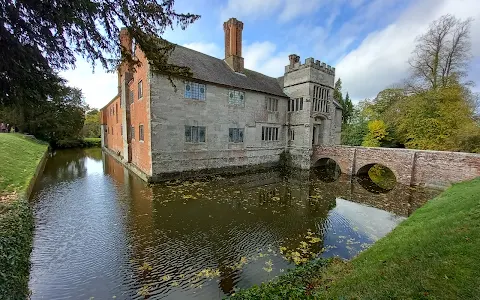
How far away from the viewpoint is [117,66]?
18.6 feet

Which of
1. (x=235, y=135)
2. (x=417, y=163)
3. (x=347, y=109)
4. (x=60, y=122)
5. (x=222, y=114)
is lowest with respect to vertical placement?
(x=417, y=163)

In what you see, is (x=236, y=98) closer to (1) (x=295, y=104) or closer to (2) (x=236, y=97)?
(2) (x=236, y=97)

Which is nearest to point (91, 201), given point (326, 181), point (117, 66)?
point (117, 66)

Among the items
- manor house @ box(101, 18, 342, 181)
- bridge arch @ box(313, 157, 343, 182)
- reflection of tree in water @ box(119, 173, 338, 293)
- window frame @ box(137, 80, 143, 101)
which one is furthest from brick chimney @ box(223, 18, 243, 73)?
reflection of tree in water @ box(119, 173, 338, 293)

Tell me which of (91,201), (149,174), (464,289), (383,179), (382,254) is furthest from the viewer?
(383,179)

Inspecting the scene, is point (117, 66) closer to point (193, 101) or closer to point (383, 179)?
point (193, 101)

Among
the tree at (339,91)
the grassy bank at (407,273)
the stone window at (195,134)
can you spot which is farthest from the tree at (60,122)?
the tree at (339,91)

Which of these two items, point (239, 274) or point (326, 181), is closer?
point (239, 274)

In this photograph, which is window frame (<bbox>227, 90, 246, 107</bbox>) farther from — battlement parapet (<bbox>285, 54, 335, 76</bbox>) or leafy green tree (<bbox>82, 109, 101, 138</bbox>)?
leafy green tree (<bbox>82, 109, 101, 138</bbox>)

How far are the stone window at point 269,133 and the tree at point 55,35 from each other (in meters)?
16.4

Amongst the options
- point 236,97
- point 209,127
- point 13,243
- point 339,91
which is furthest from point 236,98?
point 339,91

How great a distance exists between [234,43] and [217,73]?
473cm

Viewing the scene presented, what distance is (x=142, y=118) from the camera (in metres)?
16.7

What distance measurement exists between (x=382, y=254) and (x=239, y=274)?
3558 mm
